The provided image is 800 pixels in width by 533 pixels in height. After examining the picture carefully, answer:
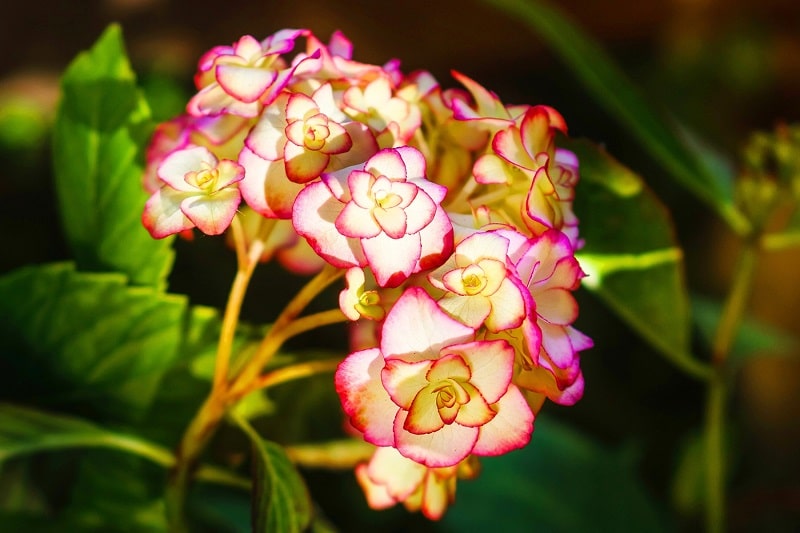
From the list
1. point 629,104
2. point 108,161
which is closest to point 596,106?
point 629,104

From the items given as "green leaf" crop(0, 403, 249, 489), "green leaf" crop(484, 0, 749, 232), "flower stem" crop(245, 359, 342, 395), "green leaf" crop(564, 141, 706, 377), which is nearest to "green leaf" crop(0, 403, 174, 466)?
"green leaf" crop(0, 403, 249, 489)

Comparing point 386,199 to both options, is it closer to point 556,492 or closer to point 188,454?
point 188,454

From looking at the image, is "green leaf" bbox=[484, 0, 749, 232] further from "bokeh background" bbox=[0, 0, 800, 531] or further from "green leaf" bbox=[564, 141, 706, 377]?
"bokeh background" bbox=[0, 0, 800, 531]

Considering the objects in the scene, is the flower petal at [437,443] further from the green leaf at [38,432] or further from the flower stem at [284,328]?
the green leaf at [38,432]

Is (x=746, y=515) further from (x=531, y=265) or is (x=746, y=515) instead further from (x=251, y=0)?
(x=251, y=0)

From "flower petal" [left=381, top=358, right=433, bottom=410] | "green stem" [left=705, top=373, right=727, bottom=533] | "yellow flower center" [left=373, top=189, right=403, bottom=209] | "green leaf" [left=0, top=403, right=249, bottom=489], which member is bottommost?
"green stem" [left=705, top=373, right=727, bottom=533]

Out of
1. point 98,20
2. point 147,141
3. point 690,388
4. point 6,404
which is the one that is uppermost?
point 147,141

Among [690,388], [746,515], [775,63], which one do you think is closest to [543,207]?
[746,515]

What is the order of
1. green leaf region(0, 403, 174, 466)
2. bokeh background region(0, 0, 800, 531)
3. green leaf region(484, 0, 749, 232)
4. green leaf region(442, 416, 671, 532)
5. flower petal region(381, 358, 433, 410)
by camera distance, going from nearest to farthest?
1. flower petal region(381, 358, 433, 410)
2. green leaf region(0, 403, 174, 466)
3. green leaf region(484, 0, 749, 232)
4. green leaf region(442, 416, 671, 532)
5. bokeh background region(0, 0, 800, 531)
